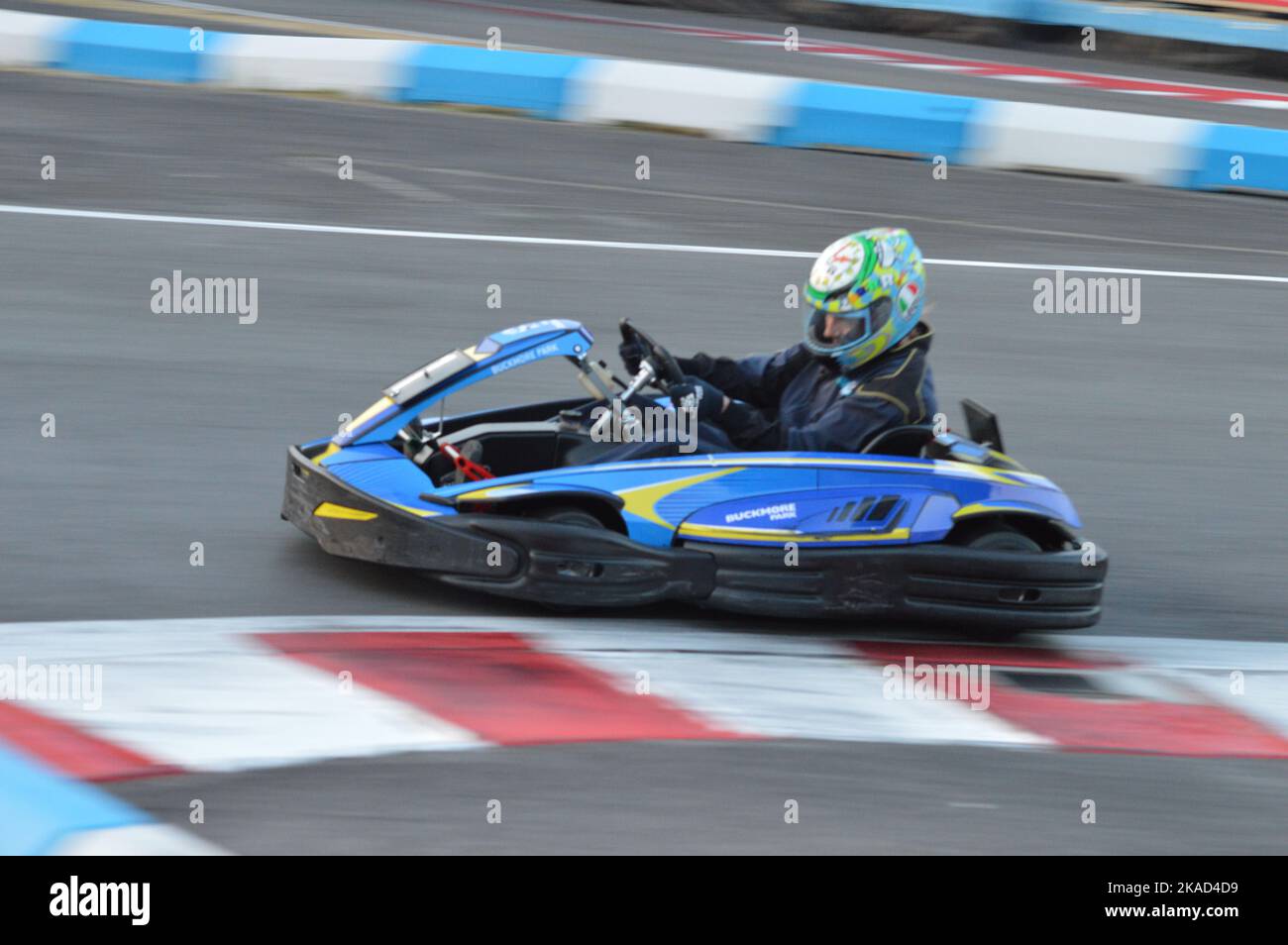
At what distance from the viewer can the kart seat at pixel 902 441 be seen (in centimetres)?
555

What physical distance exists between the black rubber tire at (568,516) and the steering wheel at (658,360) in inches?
20.1

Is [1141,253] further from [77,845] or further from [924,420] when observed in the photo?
[77,845]

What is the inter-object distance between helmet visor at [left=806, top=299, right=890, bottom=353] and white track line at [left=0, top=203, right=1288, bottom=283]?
395cm

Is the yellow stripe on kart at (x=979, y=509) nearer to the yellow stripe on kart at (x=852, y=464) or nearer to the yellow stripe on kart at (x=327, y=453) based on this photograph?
the yellow stripe on kart at (x=852, y=464)

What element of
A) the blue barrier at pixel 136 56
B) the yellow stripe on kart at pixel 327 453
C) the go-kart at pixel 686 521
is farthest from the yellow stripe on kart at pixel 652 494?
the blue barrier at pixel 136 56

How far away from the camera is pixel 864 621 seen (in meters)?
5.65

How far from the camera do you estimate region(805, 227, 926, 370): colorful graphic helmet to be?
5574 mm

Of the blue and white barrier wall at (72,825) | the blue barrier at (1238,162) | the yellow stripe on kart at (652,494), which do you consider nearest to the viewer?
the blue and white barrier wall at (72,825)

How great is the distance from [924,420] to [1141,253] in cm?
503

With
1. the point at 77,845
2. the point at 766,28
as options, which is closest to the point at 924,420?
the point at 77,845

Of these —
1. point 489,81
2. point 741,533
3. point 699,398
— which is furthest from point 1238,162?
point 741,533

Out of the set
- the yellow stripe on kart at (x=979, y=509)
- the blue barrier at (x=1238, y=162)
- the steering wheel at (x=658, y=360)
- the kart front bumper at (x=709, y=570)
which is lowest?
the kart front bumper at (x=709, y=570)

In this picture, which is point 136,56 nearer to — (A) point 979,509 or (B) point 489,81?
(B) point 489,81

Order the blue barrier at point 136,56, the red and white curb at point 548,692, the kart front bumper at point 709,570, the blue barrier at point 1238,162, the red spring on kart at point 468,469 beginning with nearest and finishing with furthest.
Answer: the red and white curb at point 548,692 → the kart front bumper at point 709,570 → the red spring on kart at point 468,469 → the blue barrier at point 1238,162 → the blue barrier at point 136,56
